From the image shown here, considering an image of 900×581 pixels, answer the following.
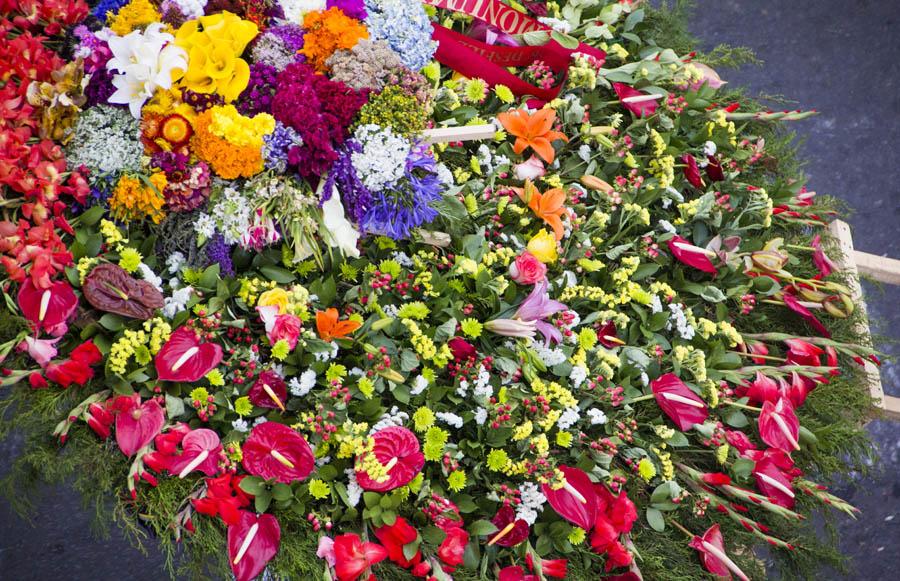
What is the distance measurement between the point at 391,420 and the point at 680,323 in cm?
64

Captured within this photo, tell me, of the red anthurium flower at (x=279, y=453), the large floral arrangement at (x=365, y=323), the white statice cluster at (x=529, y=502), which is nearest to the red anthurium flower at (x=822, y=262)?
the large floral arrangement at (x=365, y=323)

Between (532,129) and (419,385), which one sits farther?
(532,129)

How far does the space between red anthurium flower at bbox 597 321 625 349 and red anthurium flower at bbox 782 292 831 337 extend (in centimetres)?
43

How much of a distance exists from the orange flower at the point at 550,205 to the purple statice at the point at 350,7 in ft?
1.50

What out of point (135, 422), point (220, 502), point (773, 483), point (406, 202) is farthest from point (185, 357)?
point (773, 483)

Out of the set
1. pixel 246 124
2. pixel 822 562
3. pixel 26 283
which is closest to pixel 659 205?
pixel 822 562

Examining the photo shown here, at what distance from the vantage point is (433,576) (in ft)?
4.09

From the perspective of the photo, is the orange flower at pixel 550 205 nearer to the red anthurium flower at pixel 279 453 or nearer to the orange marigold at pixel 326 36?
the orange marigold at pixel 326 36

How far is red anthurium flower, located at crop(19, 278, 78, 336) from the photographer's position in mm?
1180

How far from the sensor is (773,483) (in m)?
1.48

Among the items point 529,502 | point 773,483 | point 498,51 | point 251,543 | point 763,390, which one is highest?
point 498,51

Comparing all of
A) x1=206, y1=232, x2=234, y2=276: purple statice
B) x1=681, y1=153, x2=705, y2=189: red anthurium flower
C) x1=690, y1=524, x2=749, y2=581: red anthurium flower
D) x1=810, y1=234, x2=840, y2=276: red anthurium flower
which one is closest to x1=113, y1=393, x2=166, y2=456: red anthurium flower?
x1=206, y1=232, x2=234, y2=276: purple statice

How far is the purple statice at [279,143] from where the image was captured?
1.29m

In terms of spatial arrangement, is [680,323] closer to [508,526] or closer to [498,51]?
[508,526]
